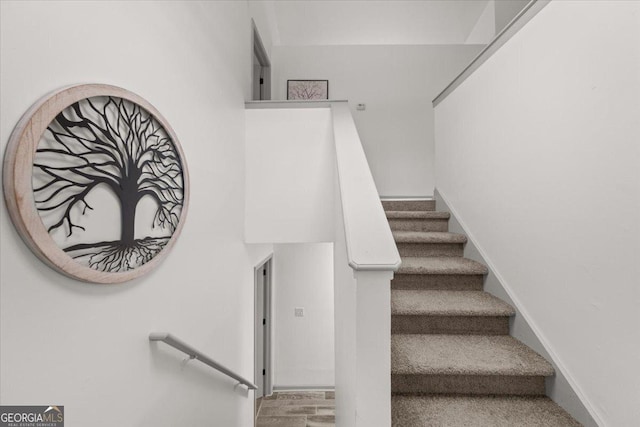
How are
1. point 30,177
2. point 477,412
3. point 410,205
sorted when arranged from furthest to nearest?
point 410,205
point 477,412
point 30,177

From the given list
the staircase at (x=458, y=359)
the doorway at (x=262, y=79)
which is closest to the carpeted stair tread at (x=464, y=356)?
the staircase at (x=458, y=359)

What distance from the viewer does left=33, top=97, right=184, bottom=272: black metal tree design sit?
825 mm

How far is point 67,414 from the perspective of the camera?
88 centimetres

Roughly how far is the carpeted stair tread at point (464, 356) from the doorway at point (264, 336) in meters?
2.65

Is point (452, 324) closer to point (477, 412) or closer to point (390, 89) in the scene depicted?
point (477, 412)

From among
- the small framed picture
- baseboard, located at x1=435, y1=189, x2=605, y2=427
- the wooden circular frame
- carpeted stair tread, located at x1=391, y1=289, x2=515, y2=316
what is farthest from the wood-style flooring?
the small framed picture

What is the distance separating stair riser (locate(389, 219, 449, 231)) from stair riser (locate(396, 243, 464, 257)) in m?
0.33

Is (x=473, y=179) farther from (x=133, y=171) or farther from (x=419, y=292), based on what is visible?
(x=133, y=171)

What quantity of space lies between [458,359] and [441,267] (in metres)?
0.69

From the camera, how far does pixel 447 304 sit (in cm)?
186

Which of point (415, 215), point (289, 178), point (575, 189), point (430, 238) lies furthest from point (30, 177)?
point (415, 215)

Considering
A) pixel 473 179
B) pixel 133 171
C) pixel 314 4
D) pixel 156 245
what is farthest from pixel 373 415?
pixel 314 4

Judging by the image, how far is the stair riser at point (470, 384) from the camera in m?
1.50

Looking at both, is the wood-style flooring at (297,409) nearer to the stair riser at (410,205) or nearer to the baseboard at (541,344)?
the stair riser at (410,205)
